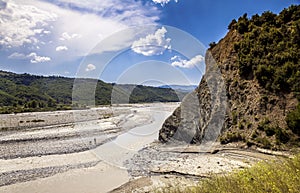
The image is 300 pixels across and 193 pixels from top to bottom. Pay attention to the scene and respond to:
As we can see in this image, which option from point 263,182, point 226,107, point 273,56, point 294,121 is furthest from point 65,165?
point 273,56

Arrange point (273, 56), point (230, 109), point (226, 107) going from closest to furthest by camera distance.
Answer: point (273, 56)
point (230, 109)
point (226, 107)

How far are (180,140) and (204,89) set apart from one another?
17.9 feet

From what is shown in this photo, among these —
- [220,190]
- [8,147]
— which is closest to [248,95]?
[220,190]

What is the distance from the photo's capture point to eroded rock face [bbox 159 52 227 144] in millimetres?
23469

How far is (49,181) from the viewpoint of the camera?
16.5 metres

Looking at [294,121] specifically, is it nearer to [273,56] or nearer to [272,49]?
[273,56]

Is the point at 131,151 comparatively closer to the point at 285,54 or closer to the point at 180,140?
the point at 180,140

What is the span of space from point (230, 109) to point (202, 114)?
3.38 m

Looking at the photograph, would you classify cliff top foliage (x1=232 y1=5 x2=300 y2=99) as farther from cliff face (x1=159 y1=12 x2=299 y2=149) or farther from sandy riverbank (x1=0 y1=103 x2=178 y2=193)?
sandy riverbank (x1=0 y1=103 x2=178 y2=193)

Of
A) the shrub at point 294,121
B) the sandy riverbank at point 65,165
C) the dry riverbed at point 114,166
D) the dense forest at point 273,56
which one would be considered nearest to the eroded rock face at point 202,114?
the dry riverbed at point 114,166

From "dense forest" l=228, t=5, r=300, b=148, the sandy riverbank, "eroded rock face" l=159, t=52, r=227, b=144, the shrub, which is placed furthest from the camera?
"eroded rock face" l=159, t=52, r=227, b=144

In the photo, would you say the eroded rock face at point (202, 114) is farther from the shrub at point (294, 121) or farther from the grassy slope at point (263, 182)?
the grassy slope at point (263, 182)

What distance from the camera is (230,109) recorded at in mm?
22844

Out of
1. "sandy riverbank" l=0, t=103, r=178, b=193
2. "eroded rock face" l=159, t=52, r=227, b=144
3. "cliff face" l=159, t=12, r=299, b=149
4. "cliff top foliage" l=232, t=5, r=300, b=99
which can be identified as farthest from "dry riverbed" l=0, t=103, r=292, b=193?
"cliff top foliage" l=232, t=5, r=300, b=99
